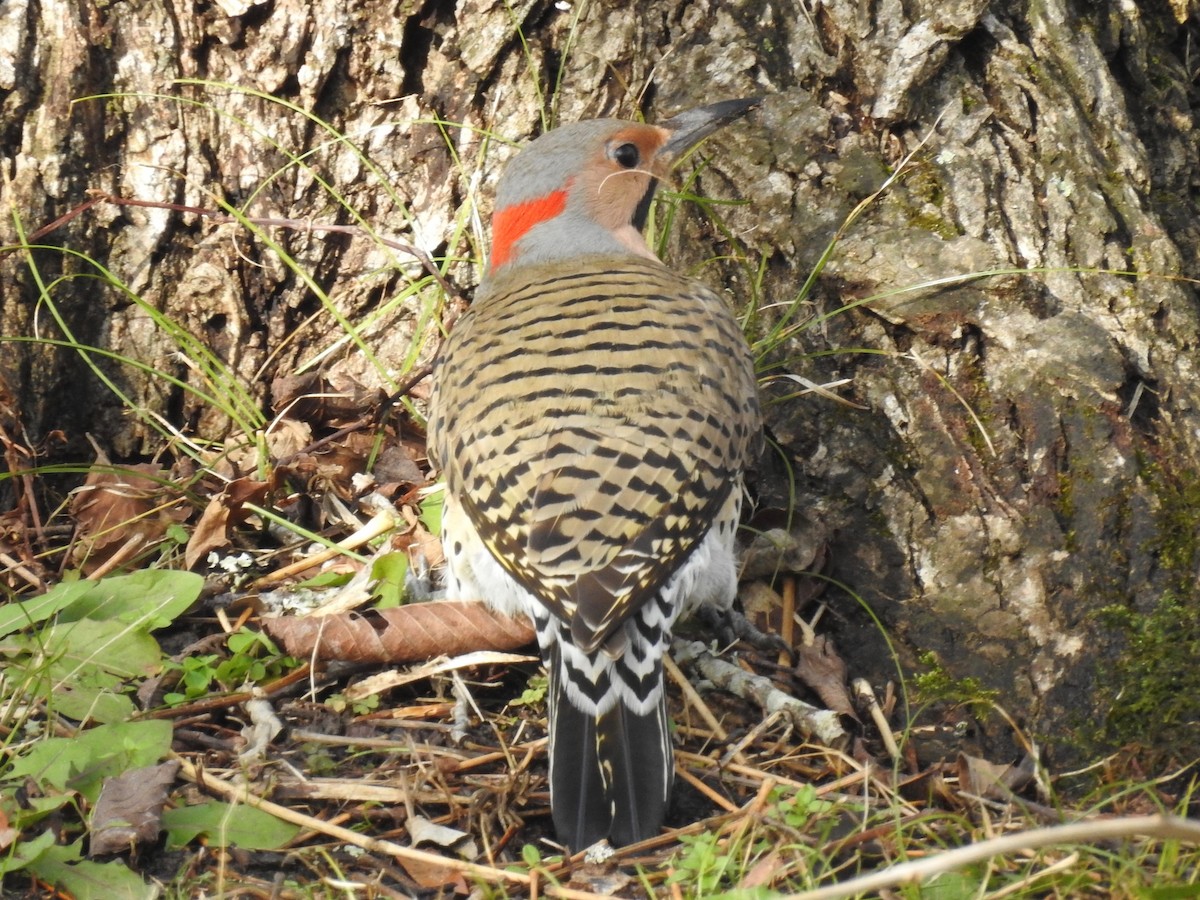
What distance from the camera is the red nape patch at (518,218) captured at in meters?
4.65

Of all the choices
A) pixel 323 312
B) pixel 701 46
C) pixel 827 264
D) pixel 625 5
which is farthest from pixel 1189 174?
pixel 323 312

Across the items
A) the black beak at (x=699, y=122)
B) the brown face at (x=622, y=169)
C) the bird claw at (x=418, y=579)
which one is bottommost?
the bird claw at (x=418, y=579)

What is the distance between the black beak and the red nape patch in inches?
17.0

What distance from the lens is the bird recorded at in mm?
3285

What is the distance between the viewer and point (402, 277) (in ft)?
16.7

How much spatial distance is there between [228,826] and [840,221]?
9.13 feet

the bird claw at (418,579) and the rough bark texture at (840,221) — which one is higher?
the rough bark texture at (840,221)

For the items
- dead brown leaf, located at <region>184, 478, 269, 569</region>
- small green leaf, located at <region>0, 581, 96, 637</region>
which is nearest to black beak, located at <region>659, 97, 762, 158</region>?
dead brown leaf, located at <region>184, 478, 269, 569</region>

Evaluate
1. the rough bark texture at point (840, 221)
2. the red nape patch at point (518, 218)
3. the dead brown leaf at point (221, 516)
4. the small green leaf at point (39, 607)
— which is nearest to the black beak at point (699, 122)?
the rough bark texture at point (840, 221)

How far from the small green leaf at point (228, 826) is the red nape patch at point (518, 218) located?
230 cm

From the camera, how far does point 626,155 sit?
463cm

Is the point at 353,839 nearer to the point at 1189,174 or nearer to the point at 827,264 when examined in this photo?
the point at 827,264

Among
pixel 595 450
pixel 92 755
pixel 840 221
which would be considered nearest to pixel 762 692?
pixel 595 450

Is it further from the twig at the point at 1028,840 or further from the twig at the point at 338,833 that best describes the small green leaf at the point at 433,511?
the twig at the point at 1028,840
